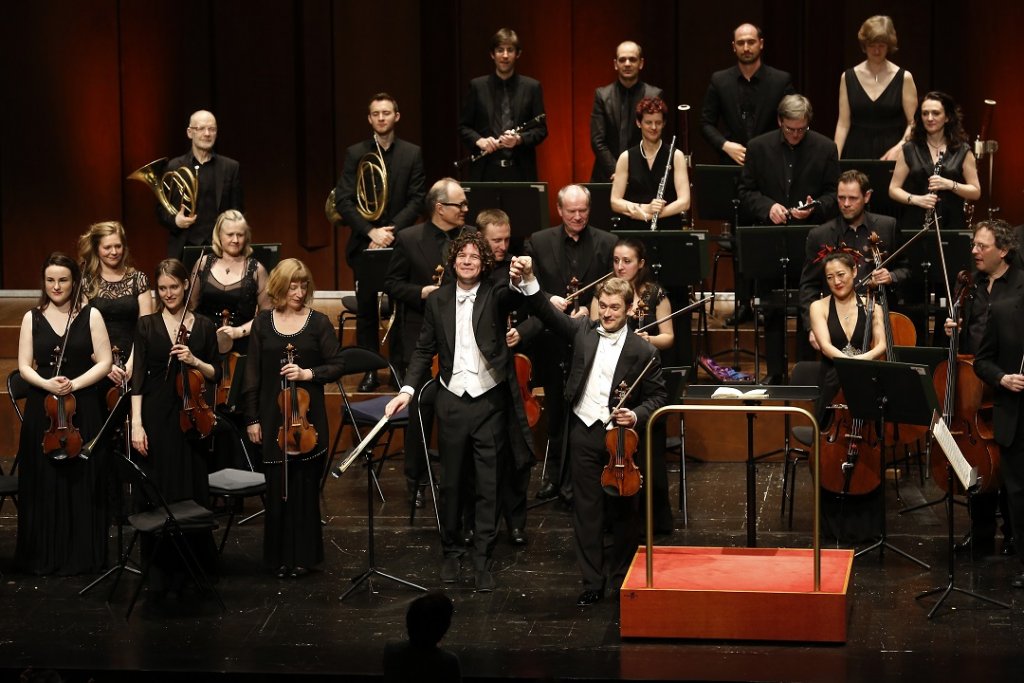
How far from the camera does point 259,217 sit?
11102 millimetres

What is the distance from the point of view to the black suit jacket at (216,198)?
8500mm

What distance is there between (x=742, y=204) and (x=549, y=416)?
161 centimetres

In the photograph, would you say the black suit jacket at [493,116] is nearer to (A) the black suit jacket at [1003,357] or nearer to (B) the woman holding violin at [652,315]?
(B) the woman holding violin at [652,315]

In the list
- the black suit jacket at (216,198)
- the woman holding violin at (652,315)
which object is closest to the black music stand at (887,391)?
the woman holding violin at (652,315)

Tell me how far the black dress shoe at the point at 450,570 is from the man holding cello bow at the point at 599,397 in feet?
1.79

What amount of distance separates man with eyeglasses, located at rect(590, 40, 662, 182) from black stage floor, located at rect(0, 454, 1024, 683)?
2.25m

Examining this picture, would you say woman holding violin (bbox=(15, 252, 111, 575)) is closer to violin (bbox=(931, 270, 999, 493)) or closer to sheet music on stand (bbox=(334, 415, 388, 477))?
sheet music on stand (bbox=(334, 415, 388, 477))

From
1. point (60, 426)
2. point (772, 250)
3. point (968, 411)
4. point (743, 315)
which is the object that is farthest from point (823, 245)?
point (60, 426)

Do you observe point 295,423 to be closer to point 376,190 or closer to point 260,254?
point 260,254

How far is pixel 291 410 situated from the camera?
6.58 metres

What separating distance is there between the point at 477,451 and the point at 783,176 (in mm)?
2544

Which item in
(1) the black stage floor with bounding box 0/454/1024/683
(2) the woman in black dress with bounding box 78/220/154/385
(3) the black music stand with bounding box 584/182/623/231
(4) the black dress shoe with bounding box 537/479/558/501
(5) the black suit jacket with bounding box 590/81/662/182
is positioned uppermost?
(5) the black suit jacket with bounding box 590/81/662/182

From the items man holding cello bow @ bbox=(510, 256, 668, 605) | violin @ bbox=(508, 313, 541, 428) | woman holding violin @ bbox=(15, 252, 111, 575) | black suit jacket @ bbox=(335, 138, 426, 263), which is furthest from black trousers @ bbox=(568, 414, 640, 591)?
Result: black suit jacket @ bbox=(335, 138, 426, 263)

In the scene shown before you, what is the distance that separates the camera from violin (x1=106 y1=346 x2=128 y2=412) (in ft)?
22.6
